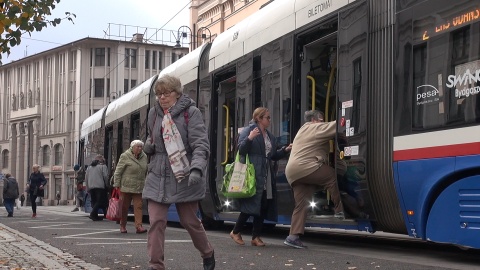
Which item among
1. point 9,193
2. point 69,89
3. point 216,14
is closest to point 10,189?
point 9,193

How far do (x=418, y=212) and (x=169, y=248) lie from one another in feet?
12.0

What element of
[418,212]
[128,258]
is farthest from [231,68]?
[418,212]

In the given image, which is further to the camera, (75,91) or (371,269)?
(75,91)

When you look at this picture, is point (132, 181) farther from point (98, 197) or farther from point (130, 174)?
point (98, 197)

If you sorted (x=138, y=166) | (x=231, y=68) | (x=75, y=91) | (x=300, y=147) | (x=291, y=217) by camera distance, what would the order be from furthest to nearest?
1. (x=75, y=91)
2. (x=138, y=166)
3. (x=231, y=68)
4. (x=291, y=217)
5. (x=300, y=147)

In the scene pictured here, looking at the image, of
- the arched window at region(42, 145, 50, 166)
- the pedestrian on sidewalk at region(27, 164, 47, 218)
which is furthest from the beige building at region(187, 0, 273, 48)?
the arched window at region(42, 145, 50, 166)

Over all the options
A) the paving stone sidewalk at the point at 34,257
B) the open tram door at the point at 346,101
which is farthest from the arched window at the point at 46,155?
the open tram door at the point at 346,101

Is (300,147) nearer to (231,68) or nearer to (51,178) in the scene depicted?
(231,68)

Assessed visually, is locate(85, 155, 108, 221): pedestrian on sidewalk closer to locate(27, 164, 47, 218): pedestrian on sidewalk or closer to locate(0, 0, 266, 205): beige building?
locate(27, 164, 47, 218): pedestrian on sidewalk

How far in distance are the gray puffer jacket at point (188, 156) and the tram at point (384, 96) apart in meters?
2.12

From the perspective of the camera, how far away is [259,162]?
35.8ft

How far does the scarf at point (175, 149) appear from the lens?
702cm

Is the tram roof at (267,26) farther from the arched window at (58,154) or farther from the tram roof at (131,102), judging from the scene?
the arched window at (58,154)

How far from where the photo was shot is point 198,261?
8.86 m
